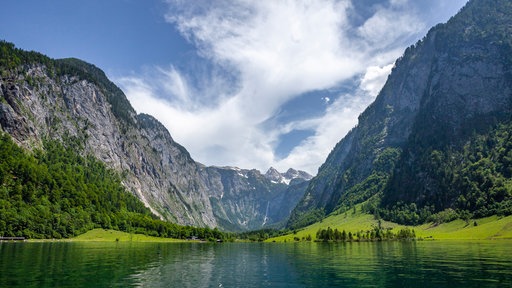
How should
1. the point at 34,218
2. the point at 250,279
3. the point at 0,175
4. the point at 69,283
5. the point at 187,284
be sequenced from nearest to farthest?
the point at 69,283 < the point at 187,284 < the point at 250,279 < the point at 34,218 < the point at 0,175

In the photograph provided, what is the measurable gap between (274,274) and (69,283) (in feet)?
109

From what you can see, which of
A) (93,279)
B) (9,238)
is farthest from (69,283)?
(9,238)

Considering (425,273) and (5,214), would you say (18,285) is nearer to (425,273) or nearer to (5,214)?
(425,273)

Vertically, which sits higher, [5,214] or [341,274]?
[5,214]

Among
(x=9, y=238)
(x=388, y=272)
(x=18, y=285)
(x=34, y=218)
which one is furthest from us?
(x=34, y=218)

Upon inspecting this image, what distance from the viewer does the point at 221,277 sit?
191 ft

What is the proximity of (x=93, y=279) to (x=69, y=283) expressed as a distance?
4.65 metres

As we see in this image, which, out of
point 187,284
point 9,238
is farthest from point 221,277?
point 9,238

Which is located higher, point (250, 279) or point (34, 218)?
point (34, 218)

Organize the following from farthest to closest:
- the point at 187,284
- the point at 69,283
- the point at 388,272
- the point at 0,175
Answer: the point at 0,175 < the point at 388,272 < the point at 187,284 < the point at 69,283

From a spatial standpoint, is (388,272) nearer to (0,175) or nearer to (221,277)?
(221,277)

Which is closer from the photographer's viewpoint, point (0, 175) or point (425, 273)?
point (425, 273)

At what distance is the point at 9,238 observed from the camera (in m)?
160

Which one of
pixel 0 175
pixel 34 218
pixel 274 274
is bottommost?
pixel 274 274
